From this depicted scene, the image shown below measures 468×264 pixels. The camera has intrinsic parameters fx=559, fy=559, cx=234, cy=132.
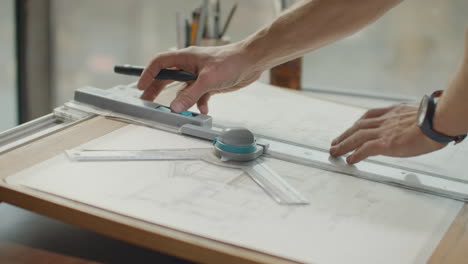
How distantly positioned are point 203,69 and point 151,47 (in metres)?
1.00

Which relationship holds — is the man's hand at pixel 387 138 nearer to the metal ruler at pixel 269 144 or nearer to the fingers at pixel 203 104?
the metal ruler at pixel 269 144

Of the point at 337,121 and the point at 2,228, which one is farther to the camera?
the point at 337,121

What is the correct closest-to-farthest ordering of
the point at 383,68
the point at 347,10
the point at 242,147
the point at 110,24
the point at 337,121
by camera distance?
the point at 242,147
the point at 347,10
the point at 337,121
the point at 383,68
the point at 110,24

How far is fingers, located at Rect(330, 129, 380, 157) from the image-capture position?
0.87 meters

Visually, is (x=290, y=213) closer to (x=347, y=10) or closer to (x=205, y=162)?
(x=205, y=162)

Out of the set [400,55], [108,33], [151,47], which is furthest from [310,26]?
[108,33]

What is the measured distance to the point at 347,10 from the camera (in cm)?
101

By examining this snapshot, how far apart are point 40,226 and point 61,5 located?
58.9 inches

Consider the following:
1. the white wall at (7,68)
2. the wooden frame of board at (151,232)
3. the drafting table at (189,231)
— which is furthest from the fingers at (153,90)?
the white wall at (7,68)

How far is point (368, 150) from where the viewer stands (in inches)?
33.4

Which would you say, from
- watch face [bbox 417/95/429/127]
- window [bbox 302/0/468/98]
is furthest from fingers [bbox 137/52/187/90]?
window [bbox 302/0/468/98]

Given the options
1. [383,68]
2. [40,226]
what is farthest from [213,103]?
[383,68]

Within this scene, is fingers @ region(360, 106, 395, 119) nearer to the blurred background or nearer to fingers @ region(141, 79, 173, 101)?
fingers @ region(141, 79, 173, 101)

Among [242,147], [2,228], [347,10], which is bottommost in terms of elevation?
[2,228]
